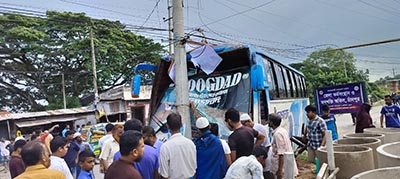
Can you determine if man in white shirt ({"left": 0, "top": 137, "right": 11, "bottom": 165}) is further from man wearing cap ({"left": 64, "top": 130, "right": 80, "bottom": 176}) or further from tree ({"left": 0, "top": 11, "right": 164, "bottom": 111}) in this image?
man wearing cap ({"left": 64, "top": 130, "right": 80, "bottom": 176})

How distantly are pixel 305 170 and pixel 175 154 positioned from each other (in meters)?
4.24

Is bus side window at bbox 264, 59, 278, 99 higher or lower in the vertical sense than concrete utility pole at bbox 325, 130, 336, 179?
higher

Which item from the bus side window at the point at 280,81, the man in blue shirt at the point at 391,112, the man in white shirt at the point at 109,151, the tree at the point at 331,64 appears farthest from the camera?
the tree at the point at 331,64

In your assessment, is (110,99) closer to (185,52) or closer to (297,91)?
(297,91)

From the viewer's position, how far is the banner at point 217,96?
6.60 m

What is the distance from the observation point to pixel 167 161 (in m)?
3.76

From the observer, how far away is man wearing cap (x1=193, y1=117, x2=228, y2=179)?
406 centimetres

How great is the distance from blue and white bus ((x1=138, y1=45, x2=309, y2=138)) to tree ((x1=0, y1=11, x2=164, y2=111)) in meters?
15.1

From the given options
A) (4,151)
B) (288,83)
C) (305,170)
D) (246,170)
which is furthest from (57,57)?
(246,170)

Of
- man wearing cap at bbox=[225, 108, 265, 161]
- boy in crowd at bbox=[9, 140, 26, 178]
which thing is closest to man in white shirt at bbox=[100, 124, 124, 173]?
boy in crowd at bbox=[9, 140, 26, 178]

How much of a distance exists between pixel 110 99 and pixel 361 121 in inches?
645

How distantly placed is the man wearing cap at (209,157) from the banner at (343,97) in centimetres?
936

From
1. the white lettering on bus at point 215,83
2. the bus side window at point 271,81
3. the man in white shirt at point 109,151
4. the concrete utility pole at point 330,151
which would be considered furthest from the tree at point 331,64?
the man in white shirt at point 109,151

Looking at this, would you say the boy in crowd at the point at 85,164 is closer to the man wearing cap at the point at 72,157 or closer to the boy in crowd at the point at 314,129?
the man wearing cap at the point at 72,157
